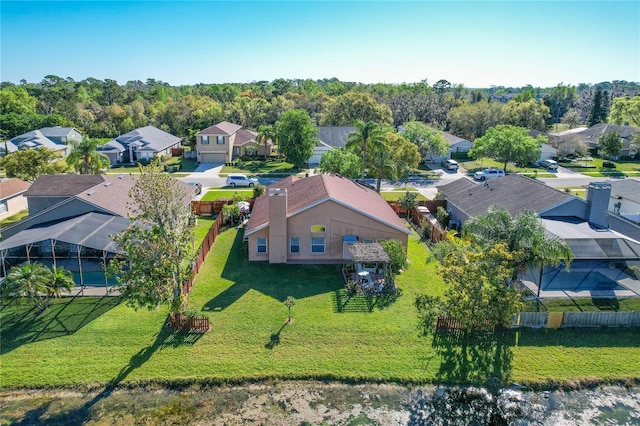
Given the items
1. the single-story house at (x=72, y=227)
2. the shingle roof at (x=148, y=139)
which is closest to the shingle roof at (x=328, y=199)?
the single-story house at (x=72, y=227)

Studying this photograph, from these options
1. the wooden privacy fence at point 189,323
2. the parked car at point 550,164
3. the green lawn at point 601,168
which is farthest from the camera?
the parked car at point 550,164

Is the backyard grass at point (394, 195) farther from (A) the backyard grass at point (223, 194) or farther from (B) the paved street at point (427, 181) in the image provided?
(A) the backyard grass at point (223, 194)

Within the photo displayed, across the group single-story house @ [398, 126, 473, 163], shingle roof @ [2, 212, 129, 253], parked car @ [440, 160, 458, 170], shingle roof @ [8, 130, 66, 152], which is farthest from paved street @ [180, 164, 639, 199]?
shingle roof @ [8, 130, 66, 152]

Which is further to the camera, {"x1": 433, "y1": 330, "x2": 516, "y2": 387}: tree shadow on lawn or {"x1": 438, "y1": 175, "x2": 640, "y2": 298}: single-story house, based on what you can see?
{"x1": 438, "y1": 175, "x2": 640, "y2": 298}: single-story house

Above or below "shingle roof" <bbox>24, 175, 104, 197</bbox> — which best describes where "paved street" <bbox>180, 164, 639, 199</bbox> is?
below

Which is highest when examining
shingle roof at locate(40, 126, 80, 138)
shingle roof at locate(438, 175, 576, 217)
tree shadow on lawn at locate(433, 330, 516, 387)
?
shingle roof at locate(40, 126, 80, 138)

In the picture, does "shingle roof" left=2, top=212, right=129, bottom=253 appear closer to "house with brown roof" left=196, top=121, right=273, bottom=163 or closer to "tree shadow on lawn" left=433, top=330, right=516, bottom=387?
"tree shadow on lawn" left=433, top=330, right=516, bottom=387

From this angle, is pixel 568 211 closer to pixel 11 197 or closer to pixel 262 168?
pixel 262 168

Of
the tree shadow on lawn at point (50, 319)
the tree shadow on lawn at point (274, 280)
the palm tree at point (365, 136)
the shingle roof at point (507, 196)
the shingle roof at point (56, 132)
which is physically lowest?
the tree shadow on lawn at point (50, 319)

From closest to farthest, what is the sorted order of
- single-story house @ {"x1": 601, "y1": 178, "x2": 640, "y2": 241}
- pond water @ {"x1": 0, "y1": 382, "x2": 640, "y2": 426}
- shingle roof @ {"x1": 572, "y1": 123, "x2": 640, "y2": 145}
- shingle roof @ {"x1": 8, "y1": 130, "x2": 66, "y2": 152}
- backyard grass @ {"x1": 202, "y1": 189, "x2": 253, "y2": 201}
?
pond water @ {"x1": 0, "y1": 382, "x2": 640, "y2": 426} → single-story house @ {"x1": 601, "y1": 178, "x2": 640, "y2": 241} → backyard grass @ {"x1": 202, "y1": 189, "x2": 253, "y2": 201} → shingle roof @ {"x1": 8, "y1": 130, "x2": 66, "y2": 152} → shingle roof @ {"x1": 572, "y1": 123, "x2": 640, "y2": 145}
